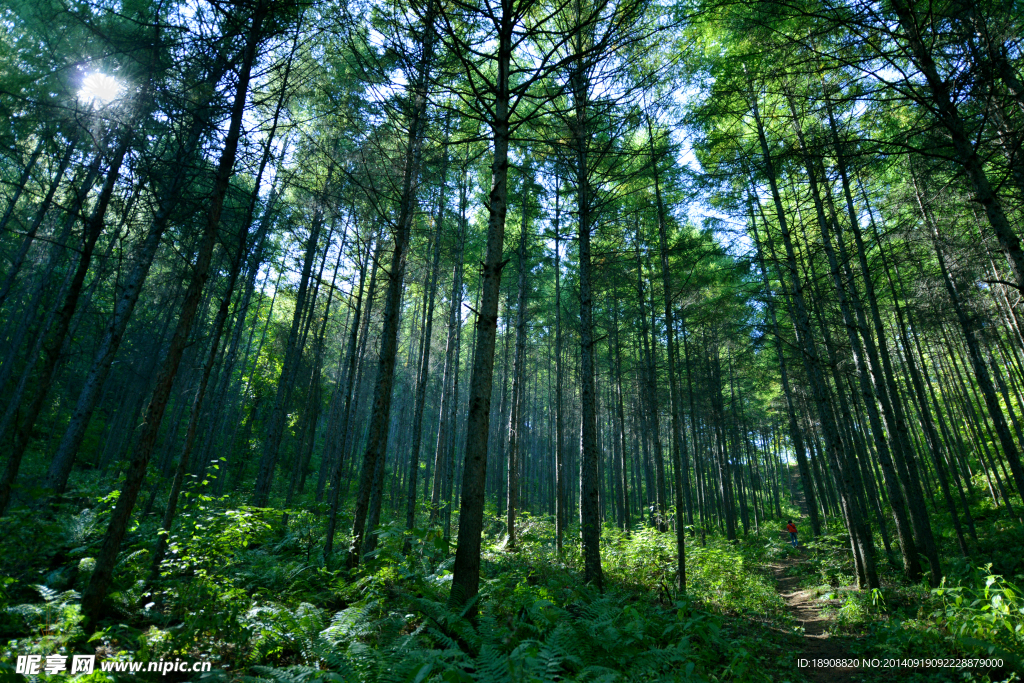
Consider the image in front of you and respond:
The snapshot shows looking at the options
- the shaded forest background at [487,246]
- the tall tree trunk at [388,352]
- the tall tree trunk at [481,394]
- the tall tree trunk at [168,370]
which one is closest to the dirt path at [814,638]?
the shaded forest background at [487,246]

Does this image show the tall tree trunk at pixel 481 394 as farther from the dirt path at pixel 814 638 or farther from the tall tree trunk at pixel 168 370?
the dirt path at pixel 814 638

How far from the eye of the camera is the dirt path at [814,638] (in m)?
5.05

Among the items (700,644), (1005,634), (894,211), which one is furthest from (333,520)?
(894,211)

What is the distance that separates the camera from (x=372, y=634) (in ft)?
13.3

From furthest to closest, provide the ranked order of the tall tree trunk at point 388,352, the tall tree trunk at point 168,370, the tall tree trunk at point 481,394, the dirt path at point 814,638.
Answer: the tall tree trunk at point 388,352 < the dirt path at point 814,638 < the tall tree trunk at point 168,370 < the tall tree trunk at point 481,394

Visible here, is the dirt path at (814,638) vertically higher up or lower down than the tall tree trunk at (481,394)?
lower down

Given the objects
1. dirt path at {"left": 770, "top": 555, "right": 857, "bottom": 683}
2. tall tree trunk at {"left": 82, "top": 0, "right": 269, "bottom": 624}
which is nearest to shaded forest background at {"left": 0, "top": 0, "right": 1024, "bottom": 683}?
tall tree trunk at {"left": 82, "top": 0, "right": 269, "bottom": 624}

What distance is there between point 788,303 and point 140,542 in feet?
52.3

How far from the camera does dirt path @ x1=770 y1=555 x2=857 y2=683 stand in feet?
16.6

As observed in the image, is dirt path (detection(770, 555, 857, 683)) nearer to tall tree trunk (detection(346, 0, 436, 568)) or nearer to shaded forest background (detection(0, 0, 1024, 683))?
shaded forest background (detection(0, 0, 1024, 683))

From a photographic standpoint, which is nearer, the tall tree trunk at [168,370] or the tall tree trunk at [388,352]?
the tall tree trunk at [168,370]

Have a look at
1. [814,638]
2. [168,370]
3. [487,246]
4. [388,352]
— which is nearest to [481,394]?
[487,246]

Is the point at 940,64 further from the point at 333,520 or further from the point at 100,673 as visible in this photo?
the point at 333,520

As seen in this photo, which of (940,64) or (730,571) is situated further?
(730,571)
